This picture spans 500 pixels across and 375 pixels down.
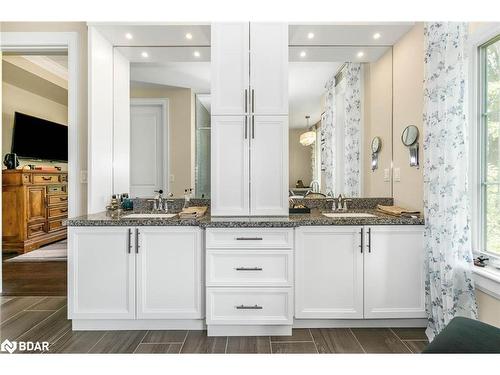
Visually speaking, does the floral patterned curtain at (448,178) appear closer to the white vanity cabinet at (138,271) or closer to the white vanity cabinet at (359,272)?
the white vanity cabinet at (359,272)

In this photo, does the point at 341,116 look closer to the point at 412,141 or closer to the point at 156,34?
the point at 412,141

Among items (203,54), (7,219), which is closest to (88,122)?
(203,54)

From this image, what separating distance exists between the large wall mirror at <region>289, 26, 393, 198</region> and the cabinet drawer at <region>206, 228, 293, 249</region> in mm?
657

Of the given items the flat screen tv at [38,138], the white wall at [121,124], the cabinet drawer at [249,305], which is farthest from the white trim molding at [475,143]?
the flat screen tv at [38,138]

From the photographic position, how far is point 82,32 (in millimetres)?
2662

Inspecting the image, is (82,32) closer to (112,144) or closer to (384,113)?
(112,144)

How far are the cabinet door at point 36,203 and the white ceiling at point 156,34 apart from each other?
Result: 326cm

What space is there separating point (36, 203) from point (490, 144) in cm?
571

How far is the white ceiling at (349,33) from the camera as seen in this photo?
2.40m

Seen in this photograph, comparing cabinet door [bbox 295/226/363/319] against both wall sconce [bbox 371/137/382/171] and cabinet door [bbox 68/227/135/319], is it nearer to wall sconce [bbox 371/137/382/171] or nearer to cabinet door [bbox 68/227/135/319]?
wall sconce [bbox 371/137/382/171]

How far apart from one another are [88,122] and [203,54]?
3.78 feet

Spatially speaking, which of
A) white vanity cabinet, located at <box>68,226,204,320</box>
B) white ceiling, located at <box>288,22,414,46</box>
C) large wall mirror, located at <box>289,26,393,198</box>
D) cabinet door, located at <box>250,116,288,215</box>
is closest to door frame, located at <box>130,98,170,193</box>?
white vanity cabinet, located at <box>68,226,204,320</box>

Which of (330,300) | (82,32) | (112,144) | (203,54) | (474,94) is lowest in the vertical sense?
(330,300)
